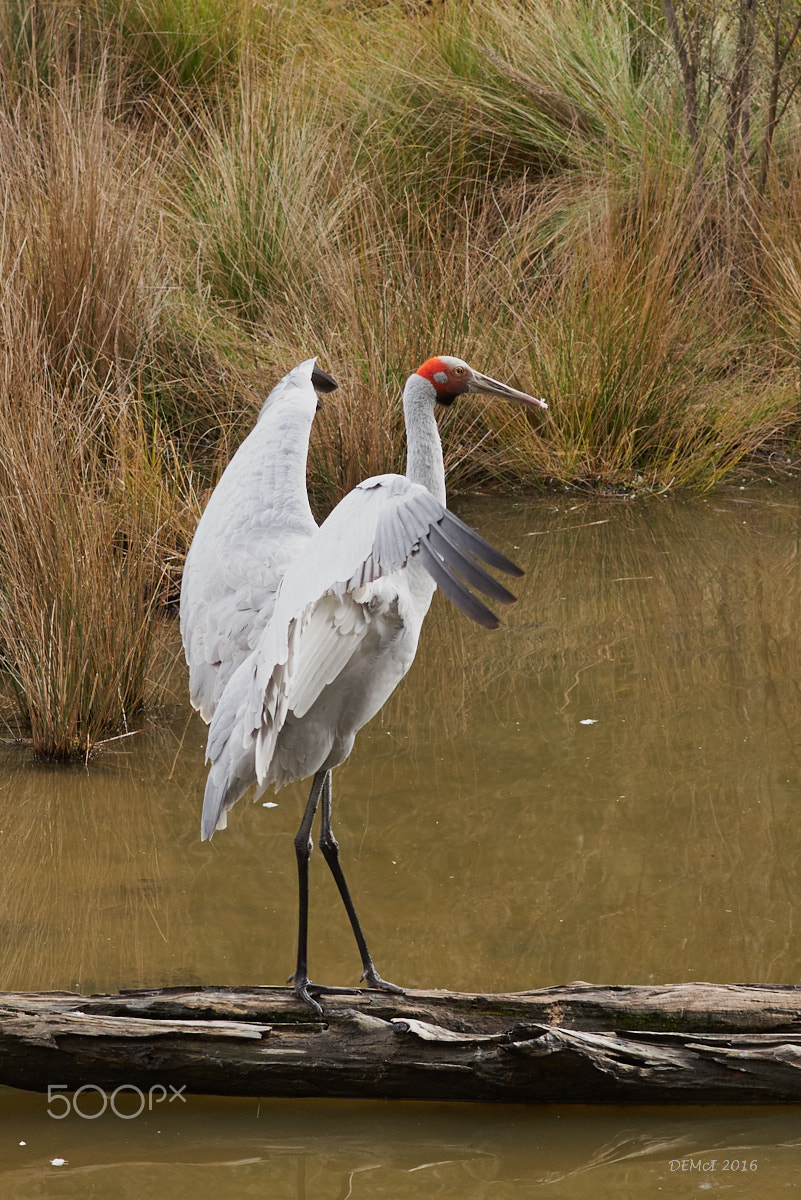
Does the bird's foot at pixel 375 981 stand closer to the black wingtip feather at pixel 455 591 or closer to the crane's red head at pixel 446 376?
the black wingtip feather at pixel 455 591

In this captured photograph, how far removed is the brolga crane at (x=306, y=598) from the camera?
2.79 metres

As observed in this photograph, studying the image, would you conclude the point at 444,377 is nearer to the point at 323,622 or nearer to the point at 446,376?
the point at 446,376

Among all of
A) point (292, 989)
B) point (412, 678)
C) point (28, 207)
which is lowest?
point (412, 678)

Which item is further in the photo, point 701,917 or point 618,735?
point 618,735

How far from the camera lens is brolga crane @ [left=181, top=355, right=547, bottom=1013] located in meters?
2.79

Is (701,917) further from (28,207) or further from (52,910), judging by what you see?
(28,207)

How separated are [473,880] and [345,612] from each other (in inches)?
48.9

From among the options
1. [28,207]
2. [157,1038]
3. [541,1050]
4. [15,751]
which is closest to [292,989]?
[157,1038]

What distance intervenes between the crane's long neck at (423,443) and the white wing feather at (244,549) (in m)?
0.30

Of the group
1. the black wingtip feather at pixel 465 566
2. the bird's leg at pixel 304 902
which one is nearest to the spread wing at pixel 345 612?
the black wingtip feather at pixel 465 566

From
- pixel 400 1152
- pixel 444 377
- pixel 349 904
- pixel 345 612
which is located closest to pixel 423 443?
pixel 444 377

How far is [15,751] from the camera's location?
479cm

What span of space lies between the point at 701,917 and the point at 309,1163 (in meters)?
1.29

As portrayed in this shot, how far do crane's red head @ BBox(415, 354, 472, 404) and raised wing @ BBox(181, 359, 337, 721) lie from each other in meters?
0.36
